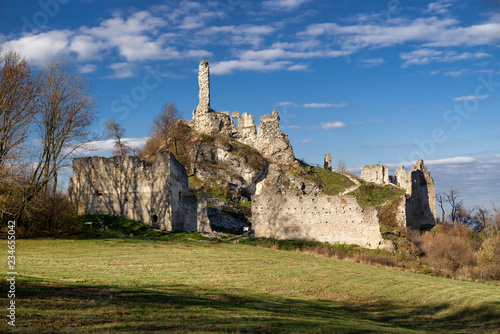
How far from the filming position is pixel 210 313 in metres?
11.8

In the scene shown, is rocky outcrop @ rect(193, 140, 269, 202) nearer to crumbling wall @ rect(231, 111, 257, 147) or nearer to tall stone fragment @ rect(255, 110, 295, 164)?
tall stone fragment @ rect(255, 110, 295, 164)

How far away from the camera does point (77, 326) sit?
31.4ft

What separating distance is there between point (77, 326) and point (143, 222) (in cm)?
2064

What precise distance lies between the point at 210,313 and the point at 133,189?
20.1 metres

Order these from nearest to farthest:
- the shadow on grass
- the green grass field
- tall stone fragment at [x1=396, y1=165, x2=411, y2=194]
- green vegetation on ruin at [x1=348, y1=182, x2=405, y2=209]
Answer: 1. the shadow on grass
2. the green grass field
3. green vegetation on ruin at [x1=348, y1=182, x2=405, y2=209]
4. tall stone fragment at [x1=396, y1=165, x2=411, y2=194]

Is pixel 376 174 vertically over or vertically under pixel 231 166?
under

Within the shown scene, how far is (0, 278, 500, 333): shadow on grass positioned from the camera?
32.9 ft

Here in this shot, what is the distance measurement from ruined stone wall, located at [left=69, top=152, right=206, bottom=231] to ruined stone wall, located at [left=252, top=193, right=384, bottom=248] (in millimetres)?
5296

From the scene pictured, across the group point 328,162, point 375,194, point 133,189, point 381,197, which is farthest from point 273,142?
point 133,189

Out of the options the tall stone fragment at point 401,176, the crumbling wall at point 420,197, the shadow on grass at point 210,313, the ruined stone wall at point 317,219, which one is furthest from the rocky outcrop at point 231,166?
the shadow on grass at point 210,313

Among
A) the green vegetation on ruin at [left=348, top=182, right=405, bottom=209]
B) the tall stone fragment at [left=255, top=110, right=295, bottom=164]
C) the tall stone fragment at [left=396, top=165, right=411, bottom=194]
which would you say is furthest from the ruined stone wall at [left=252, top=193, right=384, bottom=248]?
the tall stone fragment at [left=255, top=110, right=295, bottom=164]

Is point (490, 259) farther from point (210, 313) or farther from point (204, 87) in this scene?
point (204, 87)

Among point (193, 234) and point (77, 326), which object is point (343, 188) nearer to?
point (193, 234)

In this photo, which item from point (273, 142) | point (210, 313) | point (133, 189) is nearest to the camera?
point (210, 313)
